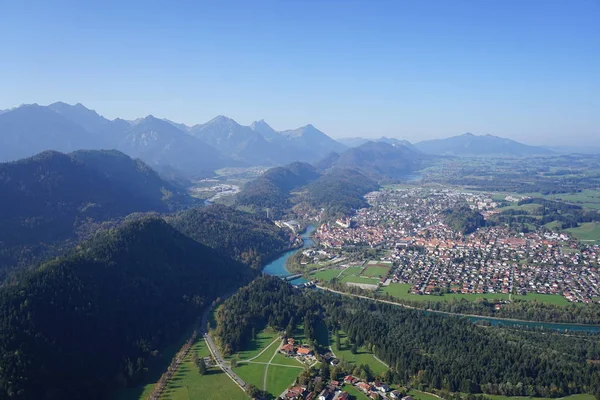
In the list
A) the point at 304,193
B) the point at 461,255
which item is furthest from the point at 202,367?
the point at 304,193

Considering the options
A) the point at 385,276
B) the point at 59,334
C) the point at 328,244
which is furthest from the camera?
the point at 328,244

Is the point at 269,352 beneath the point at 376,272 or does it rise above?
above

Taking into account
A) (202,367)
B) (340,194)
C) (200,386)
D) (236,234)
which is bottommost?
(200,386)

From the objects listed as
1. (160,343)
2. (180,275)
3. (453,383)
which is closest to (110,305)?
(160,343)

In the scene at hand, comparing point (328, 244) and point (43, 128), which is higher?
point (43, 128)

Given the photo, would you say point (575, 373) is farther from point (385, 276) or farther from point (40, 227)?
point (40, 227)

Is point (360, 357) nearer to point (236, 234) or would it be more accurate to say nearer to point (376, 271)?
point (376, 271)

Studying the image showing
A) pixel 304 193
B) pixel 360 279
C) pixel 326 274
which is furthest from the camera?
pixel 304 193
